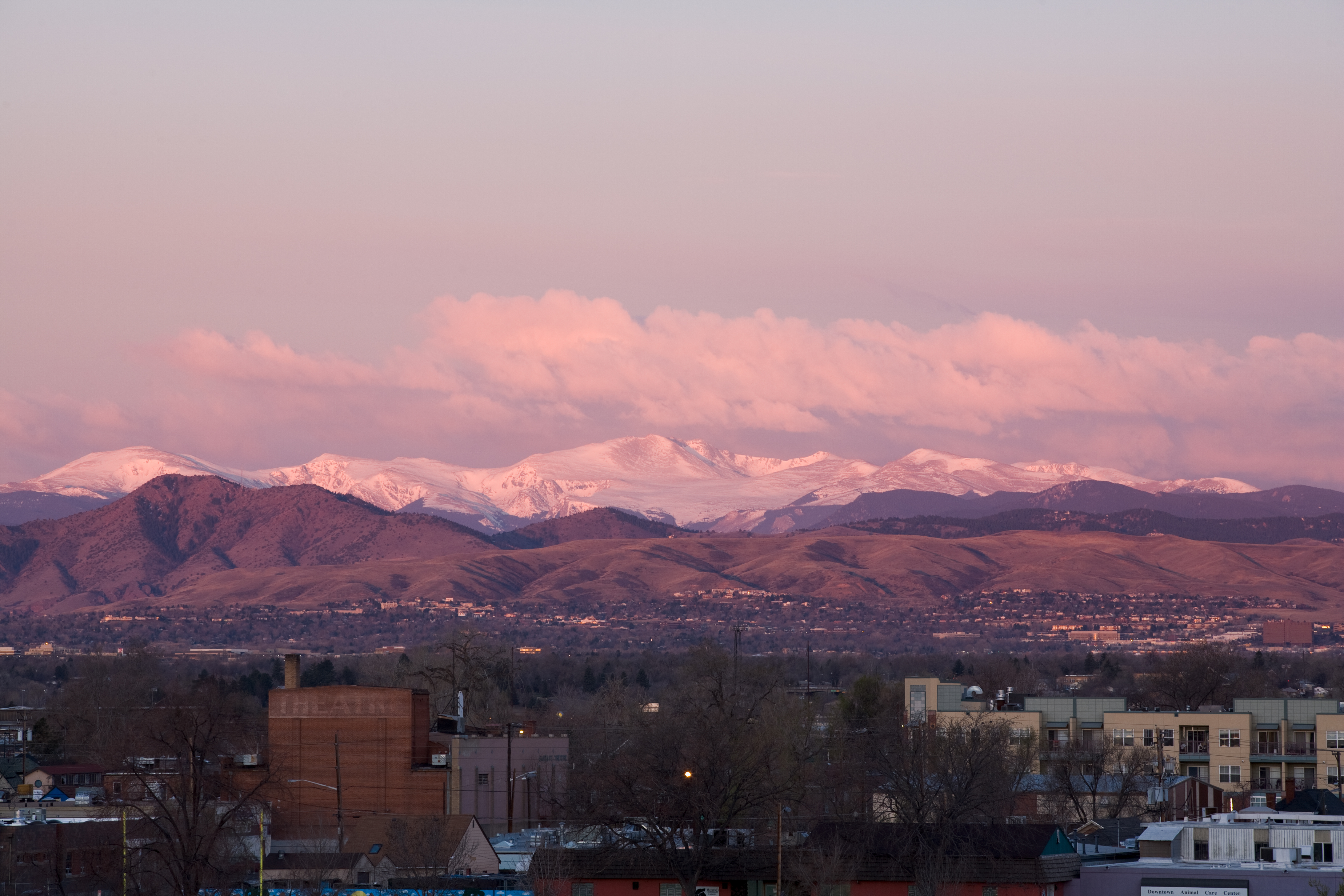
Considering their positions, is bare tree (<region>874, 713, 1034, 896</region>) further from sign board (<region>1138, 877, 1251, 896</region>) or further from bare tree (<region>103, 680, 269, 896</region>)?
bare tree (<region>103, 680, 269, 896</region>)

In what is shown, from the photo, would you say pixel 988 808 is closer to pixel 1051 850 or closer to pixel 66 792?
pixel 1051 850

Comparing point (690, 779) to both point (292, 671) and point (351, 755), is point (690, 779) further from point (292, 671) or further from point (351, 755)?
point (292, 671)

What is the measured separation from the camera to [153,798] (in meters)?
67.9

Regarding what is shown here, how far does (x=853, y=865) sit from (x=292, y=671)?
42.6m

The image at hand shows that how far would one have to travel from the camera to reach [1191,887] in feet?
205

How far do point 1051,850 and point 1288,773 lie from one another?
4447cm

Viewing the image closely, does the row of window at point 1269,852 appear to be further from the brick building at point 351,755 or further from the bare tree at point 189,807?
the brick building at point 351,755

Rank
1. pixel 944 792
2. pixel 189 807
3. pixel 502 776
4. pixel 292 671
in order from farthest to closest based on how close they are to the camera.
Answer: pixel 292 671
pixel 502 776
pixel 189 807
pixel 944 792

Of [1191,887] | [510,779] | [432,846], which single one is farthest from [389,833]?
[1191,887]

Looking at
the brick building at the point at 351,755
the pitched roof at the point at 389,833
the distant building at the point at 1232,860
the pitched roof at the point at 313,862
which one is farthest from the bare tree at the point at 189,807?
the distant building at the point at 1232,860

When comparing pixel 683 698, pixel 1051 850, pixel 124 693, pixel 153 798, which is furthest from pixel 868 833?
pixel 124 693

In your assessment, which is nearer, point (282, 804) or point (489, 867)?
point (489, 867)

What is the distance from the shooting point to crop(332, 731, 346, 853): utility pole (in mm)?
79125

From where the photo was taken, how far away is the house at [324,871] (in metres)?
70.3
